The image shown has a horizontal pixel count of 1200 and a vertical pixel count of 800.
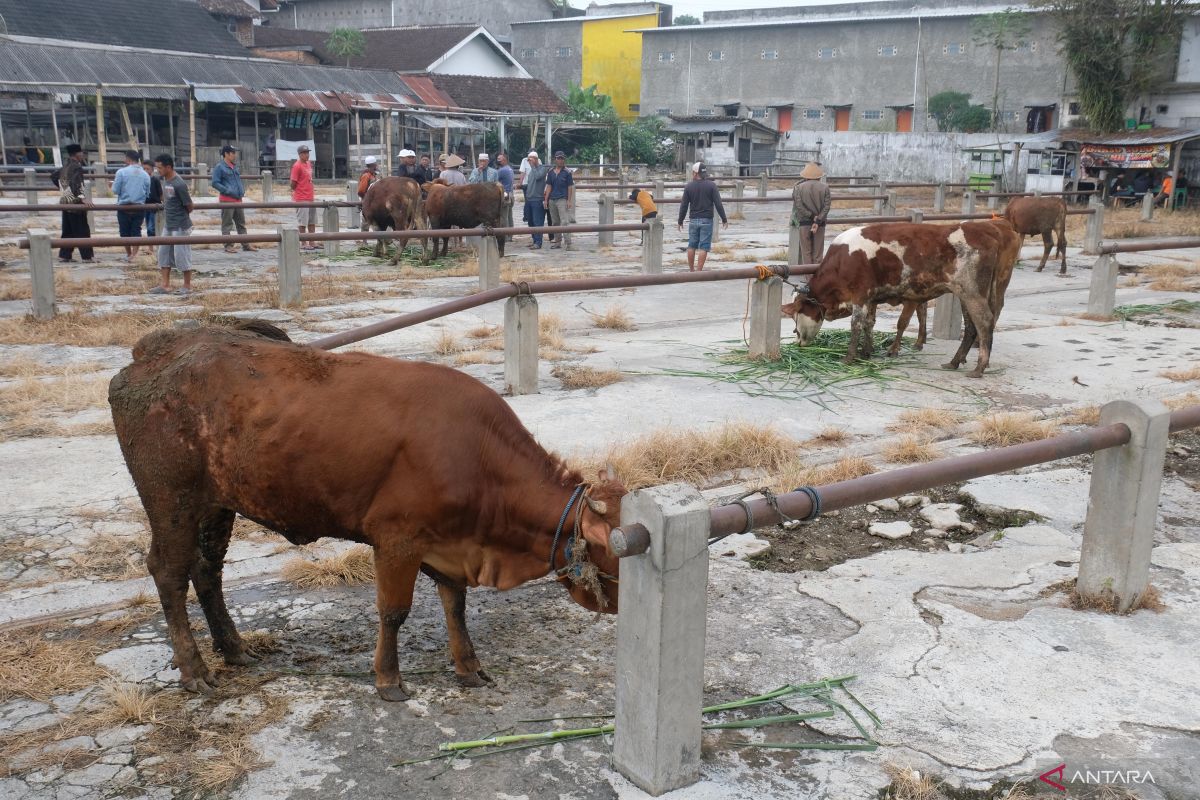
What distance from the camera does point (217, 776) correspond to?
11.8 ft

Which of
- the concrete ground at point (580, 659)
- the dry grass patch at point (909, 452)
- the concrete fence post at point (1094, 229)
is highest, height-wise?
the concrete fence post at point (1094, 229)

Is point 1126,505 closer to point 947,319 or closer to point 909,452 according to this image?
point 909,452

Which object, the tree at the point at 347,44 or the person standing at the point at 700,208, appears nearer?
the person standing at the point at 700,208

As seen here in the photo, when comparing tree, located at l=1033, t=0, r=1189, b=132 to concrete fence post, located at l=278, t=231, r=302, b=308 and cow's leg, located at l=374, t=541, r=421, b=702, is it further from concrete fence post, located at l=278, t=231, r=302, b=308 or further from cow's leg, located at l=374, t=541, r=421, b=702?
cow's leg, located at l=374, t=541, r=421, b=702

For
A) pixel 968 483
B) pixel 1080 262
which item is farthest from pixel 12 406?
pixel 1080 262

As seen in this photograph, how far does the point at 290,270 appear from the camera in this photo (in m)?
13.3

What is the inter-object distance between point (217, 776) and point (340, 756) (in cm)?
41

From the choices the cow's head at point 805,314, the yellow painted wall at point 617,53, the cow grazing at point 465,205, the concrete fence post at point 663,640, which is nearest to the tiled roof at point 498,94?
the yellow painted wall at point 617,53

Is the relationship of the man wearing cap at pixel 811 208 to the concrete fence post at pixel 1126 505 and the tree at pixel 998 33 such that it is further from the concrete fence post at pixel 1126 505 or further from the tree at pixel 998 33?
the tree at pixel 998 33

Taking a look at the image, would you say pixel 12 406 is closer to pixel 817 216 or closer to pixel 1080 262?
pixel 817 216

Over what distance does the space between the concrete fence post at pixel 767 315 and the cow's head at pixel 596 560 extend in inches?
259

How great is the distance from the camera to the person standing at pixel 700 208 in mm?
15881

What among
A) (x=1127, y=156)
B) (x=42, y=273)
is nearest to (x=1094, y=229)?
(x=1127, y=156)

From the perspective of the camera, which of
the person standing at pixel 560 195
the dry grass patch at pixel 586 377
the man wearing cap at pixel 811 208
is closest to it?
the dry grass patch at pixel 586 377
